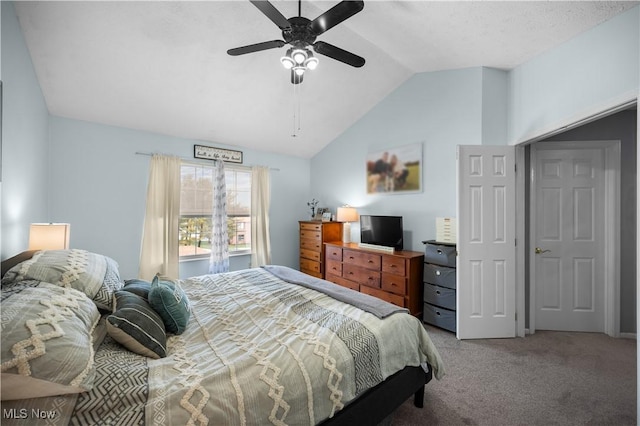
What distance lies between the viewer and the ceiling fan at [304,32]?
5.41 feet

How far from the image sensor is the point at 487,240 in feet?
9.55

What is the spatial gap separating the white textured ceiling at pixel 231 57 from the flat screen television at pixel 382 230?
1.83 m

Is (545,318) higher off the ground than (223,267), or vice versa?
(223,267)

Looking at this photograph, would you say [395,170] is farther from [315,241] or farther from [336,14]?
[336,14]

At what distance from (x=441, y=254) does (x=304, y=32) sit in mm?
2627

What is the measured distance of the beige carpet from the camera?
1781 mm

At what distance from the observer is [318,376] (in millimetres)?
1259

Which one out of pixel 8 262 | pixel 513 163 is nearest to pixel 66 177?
pixel 8 262

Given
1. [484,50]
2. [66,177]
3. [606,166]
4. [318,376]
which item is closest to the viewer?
[318,376]

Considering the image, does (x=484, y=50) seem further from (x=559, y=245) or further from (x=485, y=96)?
(x=559, y=245)

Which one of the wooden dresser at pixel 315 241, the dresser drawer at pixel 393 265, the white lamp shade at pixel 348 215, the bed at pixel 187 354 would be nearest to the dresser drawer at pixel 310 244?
the wooden dresser at pixel 315 241

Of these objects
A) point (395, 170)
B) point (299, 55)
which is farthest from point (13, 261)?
point (395, 170)

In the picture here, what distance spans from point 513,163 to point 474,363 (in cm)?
207

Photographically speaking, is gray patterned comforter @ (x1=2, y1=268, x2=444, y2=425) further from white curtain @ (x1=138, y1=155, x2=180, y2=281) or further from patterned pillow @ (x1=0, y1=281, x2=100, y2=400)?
white curtain @ (x1=138, y1=155, x2=180, y2=281)
